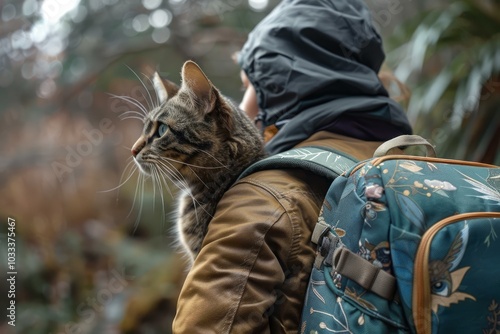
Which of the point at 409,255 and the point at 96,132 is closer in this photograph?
the point at 409,255

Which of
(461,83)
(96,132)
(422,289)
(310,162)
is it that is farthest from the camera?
(96,132)

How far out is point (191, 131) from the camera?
40.8 inches

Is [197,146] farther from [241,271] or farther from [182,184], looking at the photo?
[241,271]

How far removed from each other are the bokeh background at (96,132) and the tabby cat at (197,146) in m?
1.44

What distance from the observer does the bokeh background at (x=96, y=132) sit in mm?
2748

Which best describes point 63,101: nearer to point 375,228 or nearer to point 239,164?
point 239,164

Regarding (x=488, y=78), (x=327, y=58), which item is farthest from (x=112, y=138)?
→ (x=327, y=58)

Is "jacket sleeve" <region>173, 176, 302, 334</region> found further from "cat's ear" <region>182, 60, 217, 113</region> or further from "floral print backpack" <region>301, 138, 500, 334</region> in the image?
"cat's ear" <region>182, 60, 217, 113</region>

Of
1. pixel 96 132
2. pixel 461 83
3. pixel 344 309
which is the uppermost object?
pixel 344 309

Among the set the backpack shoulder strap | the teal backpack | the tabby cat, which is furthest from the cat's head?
the teal backpack

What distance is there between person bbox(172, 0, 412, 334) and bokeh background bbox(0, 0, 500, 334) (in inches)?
49.0

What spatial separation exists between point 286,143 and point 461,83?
137 cm

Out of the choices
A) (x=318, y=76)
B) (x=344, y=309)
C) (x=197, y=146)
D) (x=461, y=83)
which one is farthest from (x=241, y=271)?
(x=461, y=83)

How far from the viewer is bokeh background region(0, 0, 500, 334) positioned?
→ 9.02 feet
